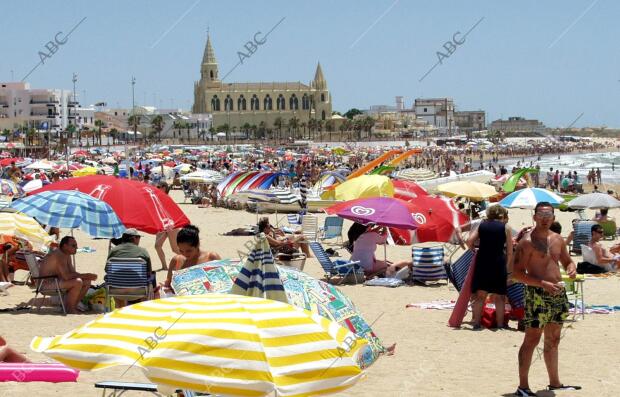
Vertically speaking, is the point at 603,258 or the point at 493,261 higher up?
the point at 493,261

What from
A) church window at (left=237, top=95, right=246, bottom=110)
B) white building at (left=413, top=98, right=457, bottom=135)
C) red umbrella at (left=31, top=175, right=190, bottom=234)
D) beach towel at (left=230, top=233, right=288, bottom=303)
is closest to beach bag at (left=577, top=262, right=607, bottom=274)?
red umbrella at (left=31, top=175, right=190, bottom=234)

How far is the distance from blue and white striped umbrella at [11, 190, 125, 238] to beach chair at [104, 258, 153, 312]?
1.67ft

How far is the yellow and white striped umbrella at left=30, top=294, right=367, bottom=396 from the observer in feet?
11.8

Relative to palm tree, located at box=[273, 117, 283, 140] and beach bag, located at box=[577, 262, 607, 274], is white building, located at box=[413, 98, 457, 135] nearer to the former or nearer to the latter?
palm tree, located at box=[273, 117, 283, 140]

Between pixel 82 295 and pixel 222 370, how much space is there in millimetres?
4936

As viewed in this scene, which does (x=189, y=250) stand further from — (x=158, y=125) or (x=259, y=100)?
(x=259, y=100)

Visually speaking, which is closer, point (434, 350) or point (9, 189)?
point (434, 350)

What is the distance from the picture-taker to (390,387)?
5.75 meters

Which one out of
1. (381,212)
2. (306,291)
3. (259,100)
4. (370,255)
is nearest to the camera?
(306,291)

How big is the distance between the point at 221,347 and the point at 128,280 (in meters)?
4.29

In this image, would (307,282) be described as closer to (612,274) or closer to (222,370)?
(222,370)

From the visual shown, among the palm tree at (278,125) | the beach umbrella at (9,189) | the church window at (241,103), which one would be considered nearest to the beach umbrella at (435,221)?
the beach umbrella at (9,189)

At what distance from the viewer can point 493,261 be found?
757cm

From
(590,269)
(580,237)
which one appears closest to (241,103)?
(580,237)
